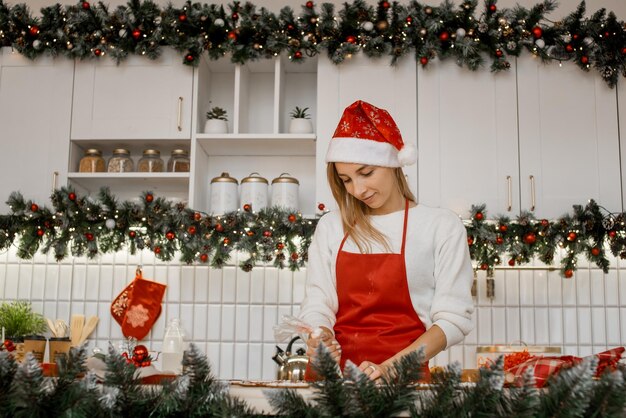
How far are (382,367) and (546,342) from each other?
226 centimetres

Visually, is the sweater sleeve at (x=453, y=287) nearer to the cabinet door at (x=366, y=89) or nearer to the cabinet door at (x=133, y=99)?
the cabinet door at (x=366, y=89)

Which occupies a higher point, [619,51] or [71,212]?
[619,51]

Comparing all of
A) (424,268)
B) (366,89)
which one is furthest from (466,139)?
(424,268)

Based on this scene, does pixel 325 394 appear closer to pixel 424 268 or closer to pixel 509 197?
pixel 424 268

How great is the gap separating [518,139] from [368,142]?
1610mm

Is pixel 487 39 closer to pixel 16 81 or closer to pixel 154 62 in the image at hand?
pixel 154 62

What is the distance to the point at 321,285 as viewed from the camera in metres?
2.08

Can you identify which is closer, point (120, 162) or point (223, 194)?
point (223, 194)

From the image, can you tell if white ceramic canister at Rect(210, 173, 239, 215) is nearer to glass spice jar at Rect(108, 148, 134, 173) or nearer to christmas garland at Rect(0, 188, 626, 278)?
christmas garland at Rect(0, 188, 626, 278)

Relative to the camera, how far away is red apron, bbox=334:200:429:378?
6.43 feet

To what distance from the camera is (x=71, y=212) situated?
10.8 ft

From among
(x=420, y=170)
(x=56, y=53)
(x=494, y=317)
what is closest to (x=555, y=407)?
(x=420, y=170)

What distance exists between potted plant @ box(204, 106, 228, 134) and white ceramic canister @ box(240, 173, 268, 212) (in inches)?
10.0

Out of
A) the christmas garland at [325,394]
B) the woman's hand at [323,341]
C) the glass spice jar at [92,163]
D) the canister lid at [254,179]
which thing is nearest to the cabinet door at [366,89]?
the canister lid at [254,179]
